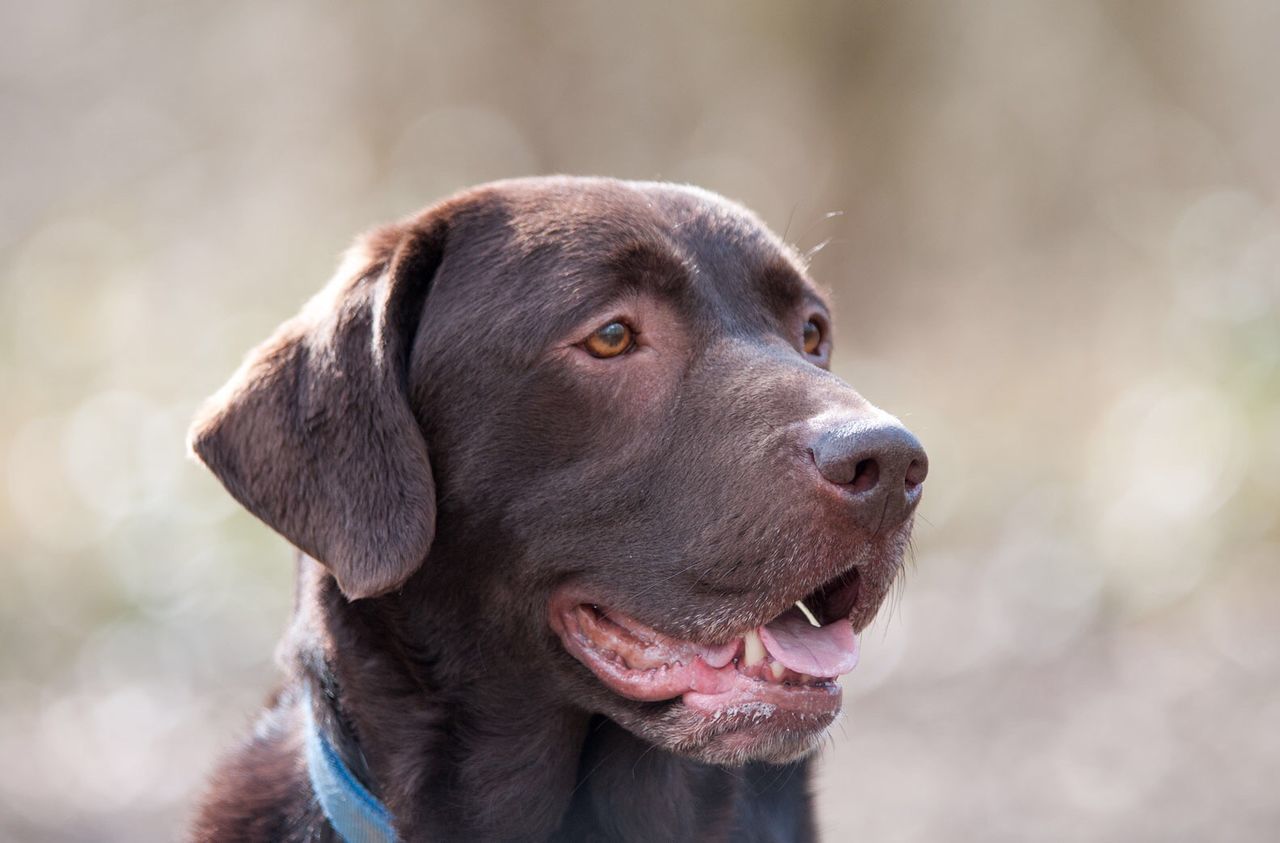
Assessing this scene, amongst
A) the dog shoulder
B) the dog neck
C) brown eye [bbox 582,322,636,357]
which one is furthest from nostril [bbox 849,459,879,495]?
A: the dog shoulder

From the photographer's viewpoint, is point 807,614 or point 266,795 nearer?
point 807,614

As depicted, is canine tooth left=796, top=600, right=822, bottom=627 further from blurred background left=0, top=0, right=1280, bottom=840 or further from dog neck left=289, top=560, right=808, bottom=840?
blurred background left=0, top=0, right=1280, bottom=840

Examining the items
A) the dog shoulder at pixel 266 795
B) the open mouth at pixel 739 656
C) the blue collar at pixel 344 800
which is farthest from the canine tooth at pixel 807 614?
the dog shoulder at pixel 266 795

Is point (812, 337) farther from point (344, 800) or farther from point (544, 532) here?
point (344, 800)

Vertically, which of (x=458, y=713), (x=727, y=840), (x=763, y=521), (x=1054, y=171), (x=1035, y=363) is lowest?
(x=1035, y=363)

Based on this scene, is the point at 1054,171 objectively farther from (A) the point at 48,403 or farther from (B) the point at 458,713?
(B) the point at 458,713

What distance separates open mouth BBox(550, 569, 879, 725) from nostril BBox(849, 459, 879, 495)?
0.23m

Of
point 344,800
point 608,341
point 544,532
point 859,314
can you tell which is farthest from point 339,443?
point 859,314

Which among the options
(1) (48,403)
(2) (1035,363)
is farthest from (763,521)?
(2) (1035,363)

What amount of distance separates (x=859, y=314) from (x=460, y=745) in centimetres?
938

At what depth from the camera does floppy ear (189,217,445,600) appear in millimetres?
2678

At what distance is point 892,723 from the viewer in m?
6.23

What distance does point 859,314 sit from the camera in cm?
1184

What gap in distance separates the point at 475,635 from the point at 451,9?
8.76 metres
